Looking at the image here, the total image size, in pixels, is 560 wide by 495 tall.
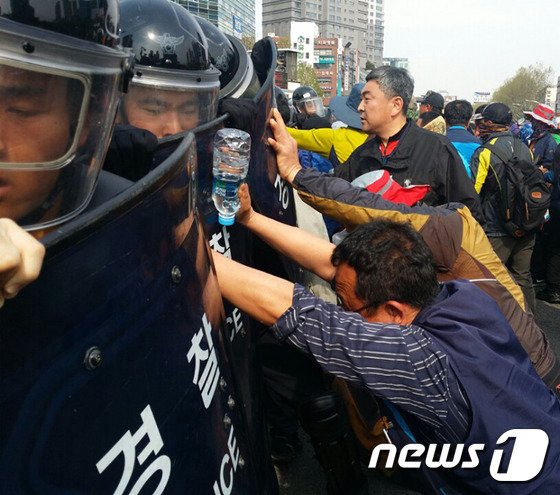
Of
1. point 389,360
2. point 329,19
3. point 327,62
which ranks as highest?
point 329,19

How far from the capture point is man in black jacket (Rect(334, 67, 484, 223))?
3275 millimetres

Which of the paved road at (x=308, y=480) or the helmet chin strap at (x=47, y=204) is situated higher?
the helmet chin strap at (x=47, y=204)

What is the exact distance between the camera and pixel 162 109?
80.4 inches

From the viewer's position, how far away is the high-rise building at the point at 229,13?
79.4 meters

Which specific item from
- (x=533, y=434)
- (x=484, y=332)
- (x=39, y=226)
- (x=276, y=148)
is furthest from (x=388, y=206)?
(x=39, y=226)

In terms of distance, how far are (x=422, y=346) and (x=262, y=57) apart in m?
A: 1.88

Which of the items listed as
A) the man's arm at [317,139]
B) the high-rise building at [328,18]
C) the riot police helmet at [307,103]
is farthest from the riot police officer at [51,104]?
the high-rise building at [328,18]

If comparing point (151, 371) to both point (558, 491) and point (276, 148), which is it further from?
point (276, 148)

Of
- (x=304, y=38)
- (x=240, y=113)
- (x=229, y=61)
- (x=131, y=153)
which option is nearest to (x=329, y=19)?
(x=304, y=38)

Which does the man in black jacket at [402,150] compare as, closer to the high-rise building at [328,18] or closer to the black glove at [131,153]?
the black glove at [131,153]

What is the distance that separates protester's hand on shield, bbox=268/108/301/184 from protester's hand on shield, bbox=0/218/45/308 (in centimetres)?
168

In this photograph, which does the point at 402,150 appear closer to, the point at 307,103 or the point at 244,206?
the point at 244,206

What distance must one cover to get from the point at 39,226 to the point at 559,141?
23.2 feet

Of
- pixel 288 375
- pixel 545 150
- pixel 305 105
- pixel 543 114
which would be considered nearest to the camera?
pixel 288 375
